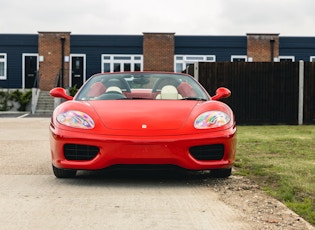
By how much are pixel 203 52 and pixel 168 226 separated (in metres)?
30.9

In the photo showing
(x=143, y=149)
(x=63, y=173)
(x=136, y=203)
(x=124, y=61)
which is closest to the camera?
(x=136, y=203)

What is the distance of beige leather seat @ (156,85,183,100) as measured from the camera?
606 centimetres

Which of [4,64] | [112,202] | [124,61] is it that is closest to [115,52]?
[124,61]

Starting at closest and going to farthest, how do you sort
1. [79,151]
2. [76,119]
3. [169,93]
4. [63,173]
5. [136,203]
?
[136,203] → [79,151] → [76,119] → [63,173] → [169,93]

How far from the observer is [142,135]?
496 cm

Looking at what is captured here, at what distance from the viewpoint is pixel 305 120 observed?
53.1 ft

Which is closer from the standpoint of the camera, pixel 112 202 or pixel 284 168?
pixel 112 202

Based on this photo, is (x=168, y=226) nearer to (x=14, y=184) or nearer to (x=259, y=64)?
(x=14, y=184)

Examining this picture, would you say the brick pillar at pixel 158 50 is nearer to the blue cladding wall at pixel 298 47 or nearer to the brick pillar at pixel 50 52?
the brick pillar at pixel 50 52

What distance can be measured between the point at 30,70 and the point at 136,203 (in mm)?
31015

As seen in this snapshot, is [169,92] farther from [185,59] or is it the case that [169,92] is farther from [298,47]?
[298,47]

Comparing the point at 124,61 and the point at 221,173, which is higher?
the point at 124,61

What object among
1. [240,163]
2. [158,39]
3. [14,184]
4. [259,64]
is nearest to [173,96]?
[240,163]

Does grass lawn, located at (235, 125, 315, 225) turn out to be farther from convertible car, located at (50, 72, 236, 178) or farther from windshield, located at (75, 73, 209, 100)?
windshield, located at (75, 73, 209, 100)
